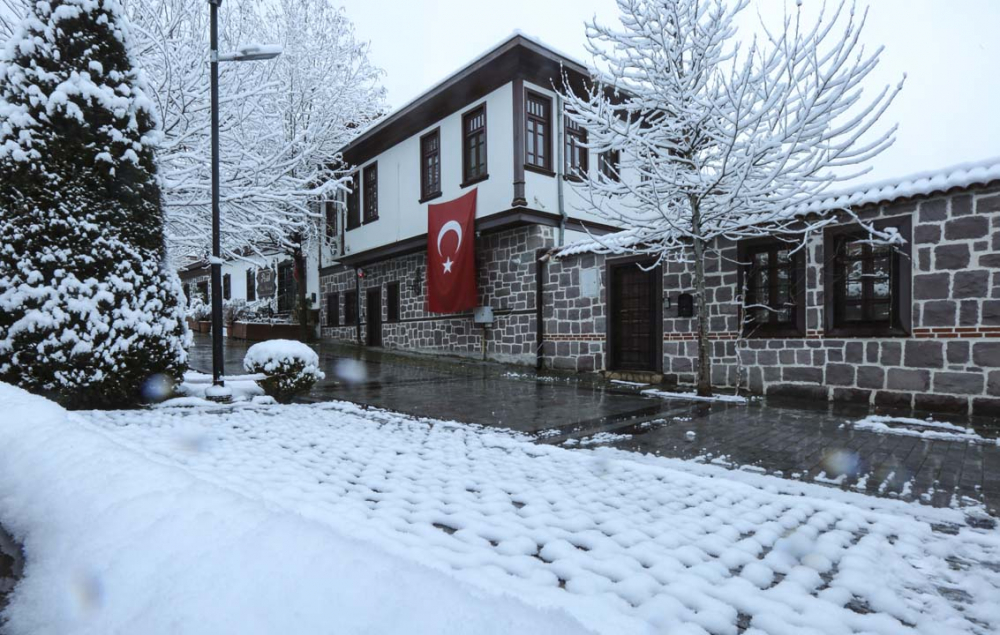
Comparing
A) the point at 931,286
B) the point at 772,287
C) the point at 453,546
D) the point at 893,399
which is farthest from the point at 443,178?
the point at 453,546

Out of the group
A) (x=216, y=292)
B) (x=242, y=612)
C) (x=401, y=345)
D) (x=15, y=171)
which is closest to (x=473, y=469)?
(x=242, y=612)

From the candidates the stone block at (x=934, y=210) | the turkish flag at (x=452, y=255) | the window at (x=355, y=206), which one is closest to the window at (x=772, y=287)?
the stone block at (x=934, y=210)

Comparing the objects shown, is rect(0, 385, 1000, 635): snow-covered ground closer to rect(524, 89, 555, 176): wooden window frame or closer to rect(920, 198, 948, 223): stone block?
rect(920, 198, 948, 223): stone block

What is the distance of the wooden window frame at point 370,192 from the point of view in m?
15.7

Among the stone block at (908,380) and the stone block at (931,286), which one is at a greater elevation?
the stone block at (931,286)

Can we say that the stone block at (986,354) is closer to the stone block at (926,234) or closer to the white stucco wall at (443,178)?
the stone block at (926,234)

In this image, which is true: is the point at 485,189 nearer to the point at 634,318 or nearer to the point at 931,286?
the point at 634,318

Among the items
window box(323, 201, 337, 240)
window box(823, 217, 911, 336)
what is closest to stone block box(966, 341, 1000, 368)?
window box(823, 217, 911, 336)

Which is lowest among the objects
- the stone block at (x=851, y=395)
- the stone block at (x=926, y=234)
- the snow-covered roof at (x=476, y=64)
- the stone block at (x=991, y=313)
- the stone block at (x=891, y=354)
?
the stone block at (x=851, y=395)

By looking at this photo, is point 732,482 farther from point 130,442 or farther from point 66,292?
point 66,292

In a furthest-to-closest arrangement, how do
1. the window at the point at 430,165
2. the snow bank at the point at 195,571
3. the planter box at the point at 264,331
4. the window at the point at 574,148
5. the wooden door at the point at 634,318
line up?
the planter box at the point at 264,331 → the window at the point at 430,165 → the window at the point at 574,148 → the wooden door at the point at 634,318 → the snow bank at the point at 195,571

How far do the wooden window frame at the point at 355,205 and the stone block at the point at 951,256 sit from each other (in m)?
14.2

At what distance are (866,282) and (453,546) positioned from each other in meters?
7.08

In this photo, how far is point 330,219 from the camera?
18266mm
